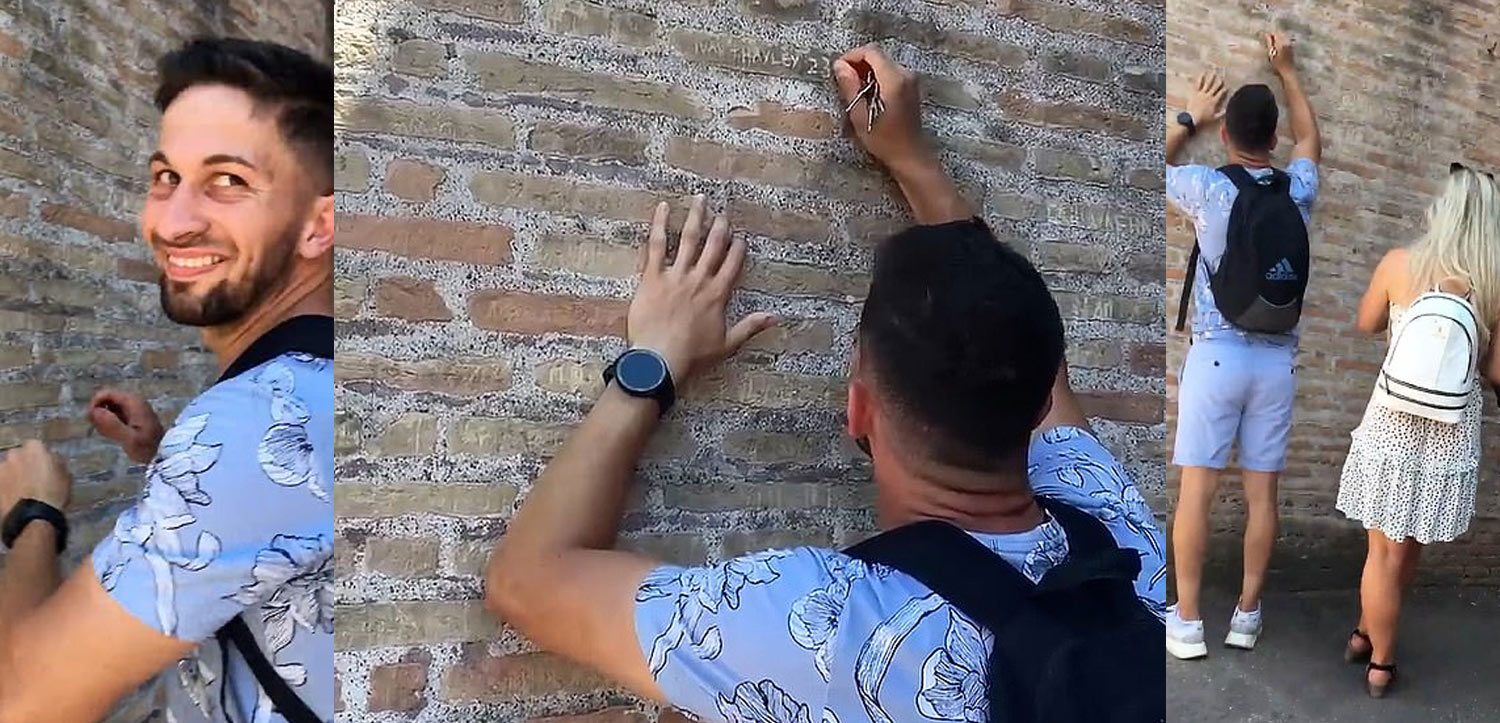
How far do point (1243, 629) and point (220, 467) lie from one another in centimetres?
240

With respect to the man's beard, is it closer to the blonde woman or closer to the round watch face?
the round watch face

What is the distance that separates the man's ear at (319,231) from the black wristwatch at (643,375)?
444 mm

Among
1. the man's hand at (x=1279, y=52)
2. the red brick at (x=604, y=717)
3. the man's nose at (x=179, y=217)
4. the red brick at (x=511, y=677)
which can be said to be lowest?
the red brick at (x=604, y=717)

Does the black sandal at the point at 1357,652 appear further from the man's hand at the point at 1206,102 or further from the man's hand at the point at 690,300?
the man's hand at the point at 690,300

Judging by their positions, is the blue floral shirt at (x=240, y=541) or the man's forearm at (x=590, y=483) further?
the man's forearm at (x=590, y=483)

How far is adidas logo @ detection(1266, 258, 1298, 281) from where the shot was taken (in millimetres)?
2740

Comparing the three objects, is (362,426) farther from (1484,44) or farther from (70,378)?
(1484,44)

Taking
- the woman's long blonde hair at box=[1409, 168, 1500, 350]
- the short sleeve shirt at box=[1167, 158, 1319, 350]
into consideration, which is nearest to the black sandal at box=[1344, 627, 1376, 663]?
the woman's long blonde hair at box=[1409, 168, 1500, 350]

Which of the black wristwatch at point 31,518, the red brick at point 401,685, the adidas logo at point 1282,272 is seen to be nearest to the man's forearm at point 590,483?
the red brick at point 401,685

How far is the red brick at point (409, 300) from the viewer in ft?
5.30

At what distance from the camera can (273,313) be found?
61.9 inches

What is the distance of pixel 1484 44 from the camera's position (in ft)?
9.96

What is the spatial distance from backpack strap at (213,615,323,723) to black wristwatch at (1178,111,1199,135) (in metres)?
2.17

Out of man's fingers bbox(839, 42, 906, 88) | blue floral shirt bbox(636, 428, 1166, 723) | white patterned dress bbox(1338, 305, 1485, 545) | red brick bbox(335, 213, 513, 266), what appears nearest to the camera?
blue floral shirt bbox(636, 428, 1166, 723)
